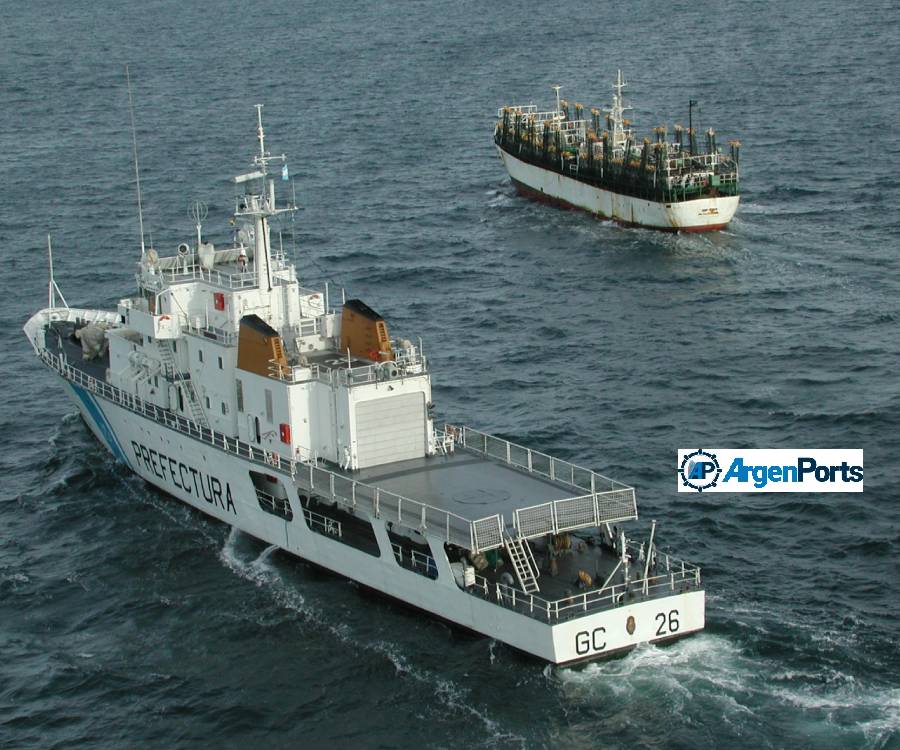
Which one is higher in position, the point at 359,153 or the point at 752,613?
the point at 359,153

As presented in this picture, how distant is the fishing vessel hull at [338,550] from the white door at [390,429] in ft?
9.71

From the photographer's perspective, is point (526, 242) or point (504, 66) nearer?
point (526, 242)

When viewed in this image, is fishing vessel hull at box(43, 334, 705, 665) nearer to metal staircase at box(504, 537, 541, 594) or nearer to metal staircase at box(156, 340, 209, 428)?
metal staircase at box(504, 537, 541, 594)

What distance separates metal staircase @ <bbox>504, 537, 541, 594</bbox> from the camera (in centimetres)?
5166

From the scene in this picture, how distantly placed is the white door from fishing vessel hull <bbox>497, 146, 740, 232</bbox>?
52447 millimetres

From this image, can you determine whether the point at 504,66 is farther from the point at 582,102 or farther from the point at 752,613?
the point at 752,613

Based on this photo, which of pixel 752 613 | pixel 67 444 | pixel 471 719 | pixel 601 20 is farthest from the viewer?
pixel 601 20

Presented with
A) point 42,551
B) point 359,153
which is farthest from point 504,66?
point 42,551

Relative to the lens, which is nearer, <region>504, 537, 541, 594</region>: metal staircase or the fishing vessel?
<region>504, 537, 541, 594</region>: metal staircase

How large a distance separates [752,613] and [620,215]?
63.4m

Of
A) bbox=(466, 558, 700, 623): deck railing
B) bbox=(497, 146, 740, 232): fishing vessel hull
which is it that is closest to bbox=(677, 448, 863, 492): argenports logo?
bbox=(466, 558, 700, 623): deck railing

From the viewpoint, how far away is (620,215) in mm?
113438

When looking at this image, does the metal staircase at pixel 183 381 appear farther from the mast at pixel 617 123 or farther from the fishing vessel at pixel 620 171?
the mast at pixel 617 123

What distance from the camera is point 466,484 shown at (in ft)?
186
